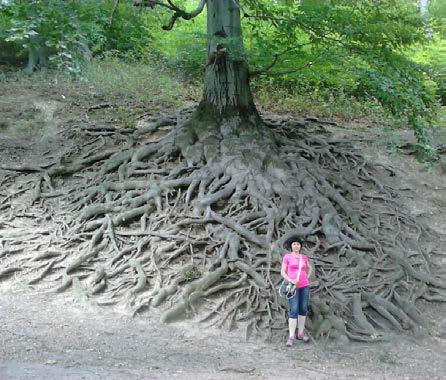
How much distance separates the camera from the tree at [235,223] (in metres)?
9.16

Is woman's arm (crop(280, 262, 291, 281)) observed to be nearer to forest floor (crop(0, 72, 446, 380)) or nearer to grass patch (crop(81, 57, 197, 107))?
forest floor (crop(0, 72, 446, 380))

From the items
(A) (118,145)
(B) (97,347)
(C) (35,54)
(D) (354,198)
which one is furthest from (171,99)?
(B) (97,347)

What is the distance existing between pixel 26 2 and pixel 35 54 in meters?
9.71

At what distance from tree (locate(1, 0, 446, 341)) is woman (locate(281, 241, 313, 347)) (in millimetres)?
448

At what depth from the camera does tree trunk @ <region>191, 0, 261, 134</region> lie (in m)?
11.5

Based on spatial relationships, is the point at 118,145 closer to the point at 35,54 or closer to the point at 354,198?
the point at 354,198

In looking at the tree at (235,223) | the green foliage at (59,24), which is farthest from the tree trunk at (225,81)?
the green foliage at (59,24)

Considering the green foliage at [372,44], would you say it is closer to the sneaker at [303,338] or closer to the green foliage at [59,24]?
the green foliage at [59,24]

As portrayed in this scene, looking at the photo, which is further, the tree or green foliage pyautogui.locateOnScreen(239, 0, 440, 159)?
green foliage pyautogui.locateOnScreen(239, 0, 440, 159)

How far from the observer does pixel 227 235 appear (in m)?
10.1

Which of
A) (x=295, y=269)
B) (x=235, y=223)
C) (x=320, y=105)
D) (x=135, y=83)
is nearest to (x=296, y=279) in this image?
(x=295, y=269)

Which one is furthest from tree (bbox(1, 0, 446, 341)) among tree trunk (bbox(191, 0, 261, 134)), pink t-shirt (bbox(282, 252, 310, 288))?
pink t-shirt (bbox(282, 252, 310, 288))

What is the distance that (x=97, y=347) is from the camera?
307 inches

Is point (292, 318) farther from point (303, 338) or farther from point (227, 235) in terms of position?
point (227, 235)
